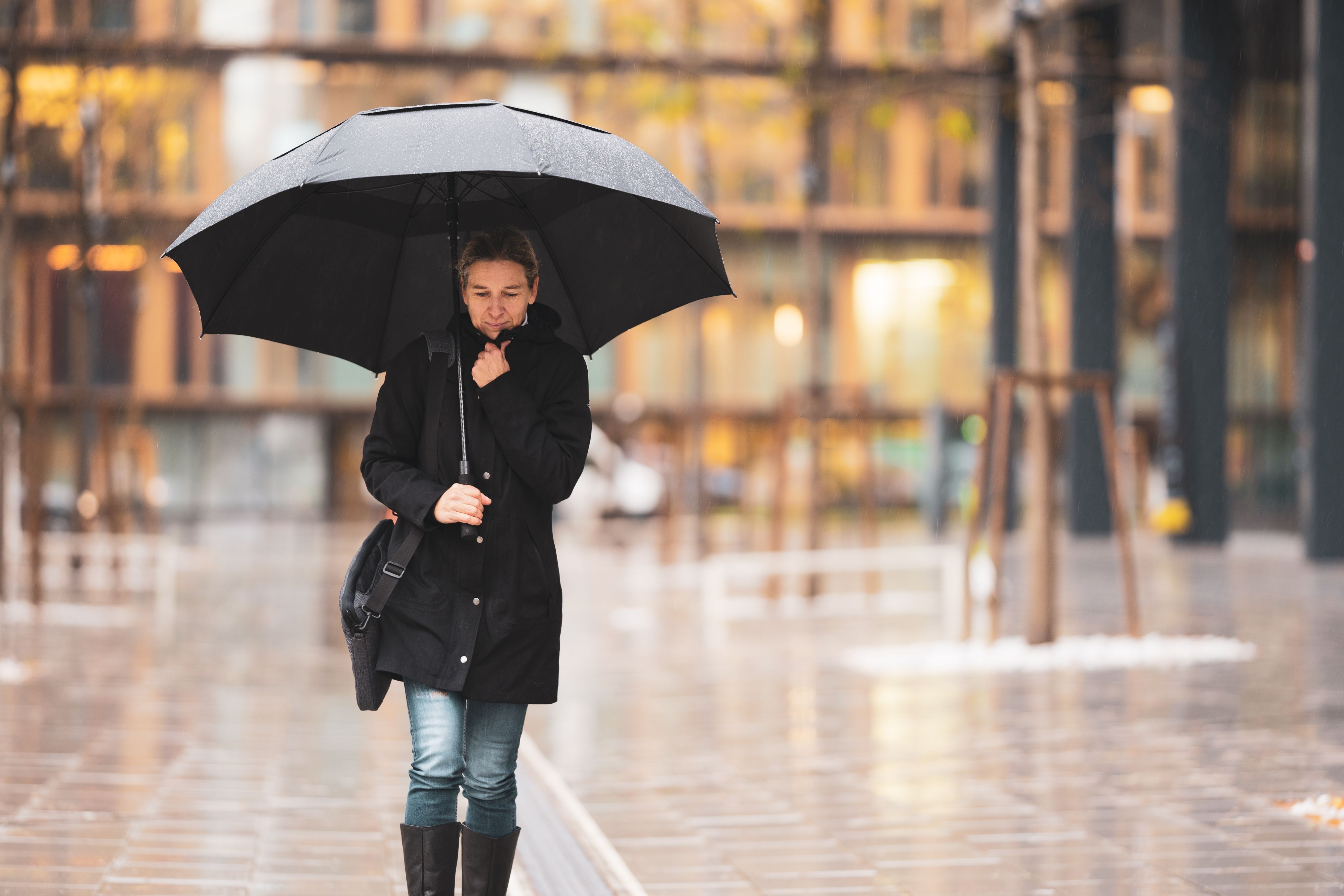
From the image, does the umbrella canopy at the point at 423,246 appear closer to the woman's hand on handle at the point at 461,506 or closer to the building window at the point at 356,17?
the woman's hand on handle at the point at 461,506

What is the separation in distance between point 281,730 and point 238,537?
2818 cm

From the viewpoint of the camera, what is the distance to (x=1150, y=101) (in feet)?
115

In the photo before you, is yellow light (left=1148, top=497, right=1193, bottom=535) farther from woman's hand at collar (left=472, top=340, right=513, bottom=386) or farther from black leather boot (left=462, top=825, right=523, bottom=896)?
woman's hand at collar (left=472, top=340, right=513, bottom=386)

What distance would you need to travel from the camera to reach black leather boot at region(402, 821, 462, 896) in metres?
3.99

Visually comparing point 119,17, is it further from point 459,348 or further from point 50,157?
point 459,348

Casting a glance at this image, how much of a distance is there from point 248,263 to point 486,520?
3.44 ft

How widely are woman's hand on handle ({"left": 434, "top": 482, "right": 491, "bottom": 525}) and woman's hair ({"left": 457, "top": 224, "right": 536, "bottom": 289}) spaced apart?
54cm

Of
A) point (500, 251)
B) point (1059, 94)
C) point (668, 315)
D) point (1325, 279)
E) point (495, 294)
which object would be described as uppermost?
point (1059, 94)

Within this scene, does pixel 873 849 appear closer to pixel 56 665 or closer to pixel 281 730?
pixel 281 730

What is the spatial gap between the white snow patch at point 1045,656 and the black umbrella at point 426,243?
20.0 ft

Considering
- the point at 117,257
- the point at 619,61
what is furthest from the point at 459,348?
the point at 117,257

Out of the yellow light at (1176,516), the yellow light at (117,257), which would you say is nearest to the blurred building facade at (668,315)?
the yellow light at (117,257)

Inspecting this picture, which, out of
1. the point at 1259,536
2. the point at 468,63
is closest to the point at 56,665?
the point at 1259,536

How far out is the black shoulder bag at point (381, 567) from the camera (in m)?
3.87
